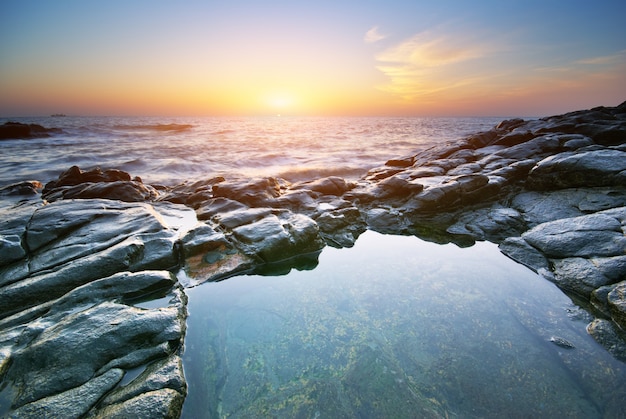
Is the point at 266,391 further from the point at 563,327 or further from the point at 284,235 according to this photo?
the point at 563,327

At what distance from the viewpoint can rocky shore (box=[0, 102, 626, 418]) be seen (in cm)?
346

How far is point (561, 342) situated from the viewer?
415cm

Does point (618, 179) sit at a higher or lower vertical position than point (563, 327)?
higher

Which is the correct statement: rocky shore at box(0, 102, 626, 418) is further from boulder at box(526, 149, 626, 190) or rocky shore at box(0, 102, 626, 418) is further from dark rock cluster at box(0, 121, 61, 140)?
dark rock cluster at box(0, 121, 61, 140)

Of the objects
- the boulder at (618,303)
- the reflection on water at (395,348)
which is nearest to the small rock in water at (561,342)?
the reflection on water at (395,348)

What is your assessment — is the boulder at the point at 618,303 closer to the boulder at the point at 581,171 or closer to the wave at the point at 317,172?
the boulder at the point at 581,171

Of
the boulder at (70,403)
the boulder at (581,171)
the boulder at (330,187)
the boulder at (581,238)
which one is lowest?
the boulder at (70,403)

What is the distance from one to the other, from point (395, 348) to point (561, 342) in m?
2.30

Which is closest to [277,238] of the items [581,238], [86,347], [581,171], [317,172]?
[86,347]

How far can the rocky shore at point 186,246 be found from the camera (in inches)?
136

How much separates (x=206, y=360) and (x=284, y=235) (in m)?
3.46

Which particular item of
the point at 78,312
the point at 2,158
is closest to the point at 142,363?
the point at 78,312

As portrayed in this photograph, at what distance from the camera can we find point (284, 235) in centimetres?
709

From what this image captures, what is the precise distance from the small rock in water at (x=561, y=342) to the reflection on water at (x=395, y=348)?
7cm
